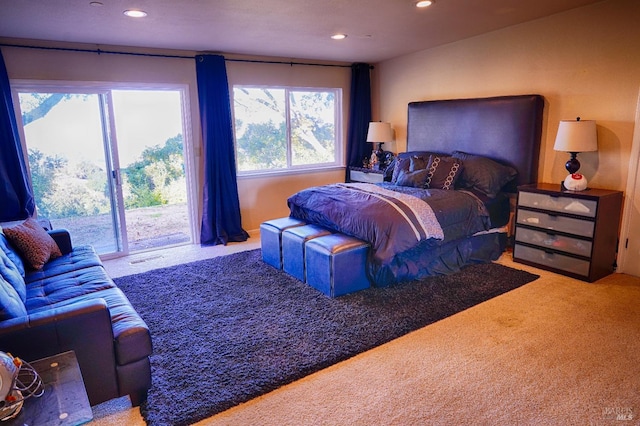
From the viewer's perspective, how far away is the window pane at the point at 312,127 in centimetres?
595

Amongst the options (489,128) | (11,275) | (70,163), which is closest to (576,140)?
(489,128)

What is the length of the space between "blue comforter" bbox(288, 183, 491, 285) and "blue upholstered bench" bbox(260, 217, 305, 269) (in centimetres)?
20

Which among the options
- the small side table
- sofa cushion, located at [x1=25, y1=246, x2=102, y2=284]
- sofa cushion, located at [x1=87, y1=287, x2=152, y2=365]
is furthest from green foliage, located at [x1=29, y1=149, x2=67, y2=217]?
the small side table

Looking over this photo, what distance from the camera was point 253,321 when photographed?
10.0 feet

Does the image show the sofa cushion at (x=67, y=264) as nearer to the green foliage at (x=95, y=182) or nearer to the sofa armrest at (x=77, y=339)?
the sofa armrest at (x=77, y=339)

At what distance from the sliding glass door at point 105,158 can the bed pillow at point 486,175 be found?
328 centimetres

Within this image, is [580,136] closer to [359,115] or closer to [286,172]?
[359,115]

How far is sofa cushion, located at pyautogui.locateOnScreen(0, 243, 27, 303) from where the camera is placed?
2.33 meters

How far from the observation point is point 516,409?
205cm

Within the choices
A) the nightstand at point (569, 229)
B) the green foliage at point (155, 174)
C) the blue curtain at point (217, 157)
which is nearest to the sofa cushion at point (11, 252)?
the green foliage at point (155, 174)

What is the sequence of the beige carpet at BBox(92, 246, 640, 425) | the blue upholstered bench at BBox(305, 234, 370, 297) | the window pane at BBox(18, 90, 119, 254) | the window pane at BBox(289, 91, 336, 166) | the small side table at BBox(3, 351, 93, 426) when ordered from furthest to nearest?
the window pane at BBox(289, 91, 336, 166) → the window pane at BBox(18, 90, 119, 254) → the blue upholstered bench at BBox(305, 234, 370, 297) → the beige carpet at BBox(92, 246, 640, 425) → the small side table at BBox(3, 351, 93, 426)

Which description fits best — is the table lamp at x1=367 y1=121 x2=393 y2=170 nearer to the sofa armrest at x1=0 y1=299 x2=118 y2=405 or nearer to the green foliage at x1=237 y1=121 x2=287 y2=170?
the green foliage at x1=237 y1=121 x2=287 y2=170

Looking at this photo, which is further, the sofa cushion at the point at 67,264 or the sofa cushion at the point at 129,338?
the sofa cushion at the point at 67,264

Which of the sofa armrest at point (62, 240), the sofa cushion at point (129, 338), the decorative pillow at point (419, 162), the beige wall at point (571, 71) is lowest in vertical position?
the sofa cushion at point (129, 338)
